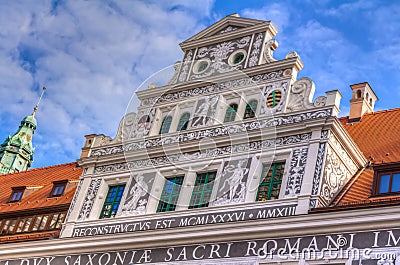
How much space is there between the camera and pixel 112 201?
2116 cm

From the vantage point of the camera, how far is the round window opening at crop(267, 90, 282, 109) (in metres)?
20.0

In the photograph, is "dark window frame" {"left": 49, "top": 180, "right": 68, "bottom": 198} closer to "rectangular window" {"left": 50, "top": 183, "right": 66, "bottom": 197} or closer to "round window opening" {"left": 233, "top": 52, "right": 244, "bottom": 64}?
"rectangular window" {"left": 50, "top": 183, "right": 66, "bottom": 197}

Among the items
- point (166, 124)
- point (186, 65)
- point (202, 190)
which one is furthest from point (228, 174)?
point (186, 65)

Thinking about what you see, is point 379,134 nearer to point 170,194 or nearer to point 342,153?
point 342,153

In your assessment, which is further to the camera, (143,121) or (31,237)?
(143,121)

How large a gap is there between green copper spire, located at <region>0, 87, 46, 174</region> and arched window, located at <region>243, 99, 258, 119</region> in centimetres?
2084

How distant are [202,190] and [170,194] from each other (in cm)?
104

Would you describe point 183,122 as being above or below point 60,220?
above

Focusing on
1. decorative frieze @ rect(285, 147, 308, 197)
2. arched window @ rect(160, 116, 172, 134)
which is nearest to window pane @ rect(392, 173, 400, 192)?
decorative frieze @ rect(285, 147, 308, 197)

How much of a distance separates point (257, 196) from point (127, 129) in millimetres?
5847

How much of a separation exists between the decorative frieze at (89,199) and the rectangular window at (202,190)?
3407 mm

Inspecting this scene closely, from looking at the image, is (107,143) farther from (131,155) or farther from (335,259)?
(335,259)

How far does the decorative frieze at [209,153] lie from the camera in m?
18.9

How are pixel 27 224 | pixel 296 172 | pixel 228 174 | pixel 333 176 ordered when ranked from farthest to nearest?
pixel 27 224
pixel 228 174
pixel 333 176
pixel 296 172
